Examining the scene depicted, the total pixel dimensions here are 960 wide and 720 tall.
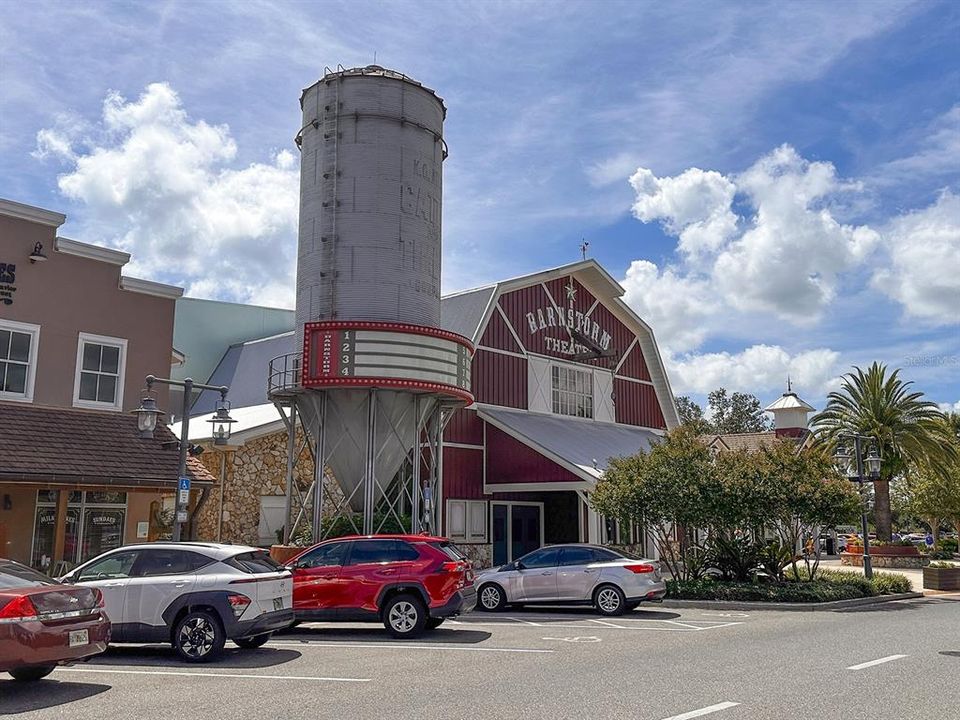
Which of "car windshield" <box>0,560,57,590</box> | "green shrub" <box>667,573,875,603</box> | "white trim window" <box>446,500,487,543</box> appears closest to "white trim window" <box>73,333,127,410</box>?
"car windshield" <box>0,560,57,590</box>

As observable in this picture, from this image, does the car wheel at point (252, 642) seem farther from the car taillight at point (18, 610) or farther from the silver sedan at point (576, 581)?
the silver sedan at point (576, 581)

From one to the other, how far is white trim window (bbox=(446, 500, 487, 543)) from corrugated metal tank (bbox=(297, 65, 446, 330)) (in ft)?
22.9

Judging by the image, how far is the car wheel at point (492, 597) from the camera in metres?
18.8

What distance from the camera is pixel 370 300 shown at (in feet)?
72.3

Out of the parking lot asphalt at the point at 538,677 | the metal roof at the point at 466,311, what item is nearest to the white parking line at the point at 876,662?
the parking lot asphalt at the point at 538,677

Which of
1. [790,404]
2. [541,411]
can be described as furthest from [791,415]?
[541,411]

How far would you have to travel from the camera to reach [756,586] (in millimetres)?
21203

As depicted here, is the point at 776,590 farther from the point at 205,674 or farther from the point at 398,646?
the point at 205,674

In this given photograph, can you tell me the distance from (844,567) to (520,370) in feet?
52.6

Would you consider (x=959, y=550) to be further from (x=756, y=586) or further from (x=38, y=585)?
(x=38, y=585)

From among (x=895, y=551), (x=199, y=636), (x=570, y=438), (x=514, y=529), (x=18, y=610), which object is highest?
A: (x=570, y=438)

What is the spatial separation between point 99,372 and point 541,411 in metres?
14.4

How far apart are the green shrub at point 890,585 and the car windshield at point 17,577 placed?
63.7ft

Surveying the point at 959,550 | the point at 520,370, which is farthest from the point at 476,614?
the point at 959,550
